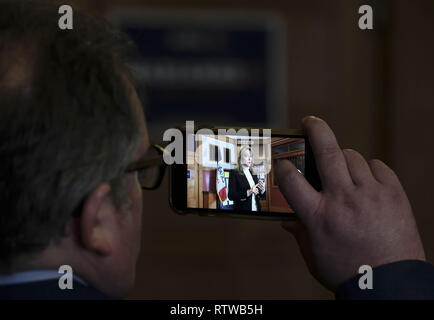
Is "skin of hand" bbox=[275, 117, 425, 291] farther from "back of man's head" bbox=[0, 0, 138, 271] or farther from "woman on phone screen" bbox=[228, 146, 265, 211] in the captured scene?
"back of man's head" bbox=[0, 0, 138, 271]

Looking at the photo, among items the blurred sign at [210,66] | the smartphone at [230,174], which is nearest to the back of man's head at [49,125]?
the smartphone at [230,174]

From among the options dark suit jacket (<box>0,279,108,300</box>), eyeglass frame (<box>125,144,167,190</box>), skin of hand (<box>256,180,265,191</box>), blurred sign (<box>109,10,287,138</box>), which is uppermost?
blurred sign (<box>109,10,287,138</box>)

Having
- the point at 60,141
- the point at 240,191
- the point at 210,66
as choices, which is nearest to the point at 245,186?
the point at 240,191

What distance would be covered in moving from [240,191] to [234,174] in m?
0.03

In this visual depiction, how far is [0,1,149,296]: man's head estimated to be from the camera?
0.51 m

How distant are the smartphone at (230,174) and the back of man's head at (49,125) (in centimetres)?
20

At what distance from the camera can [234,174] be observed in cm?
78

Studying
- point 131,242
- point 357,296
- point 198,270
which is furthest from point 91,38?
point 198,270

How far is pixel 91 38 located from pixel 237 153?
30 cm

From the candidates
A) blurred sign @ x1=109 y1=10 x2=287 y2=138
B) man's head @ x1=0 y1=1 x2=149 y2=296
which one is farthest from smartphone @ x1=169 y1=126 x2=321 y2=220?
blurred sign @ x1=109 y1=10 x2=287 y2=138

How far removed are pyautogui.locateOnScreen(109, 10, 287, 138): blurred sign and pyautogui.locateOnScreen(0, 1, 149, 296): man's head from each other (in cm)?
139

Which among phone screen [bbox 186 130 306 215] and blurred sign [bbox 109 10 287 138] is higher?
blurred sign [bbox 109 10 287 138]

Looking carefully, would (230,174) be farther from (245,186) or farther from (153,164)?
(153,164)

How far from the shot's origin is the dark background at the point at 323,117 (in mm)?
2006
